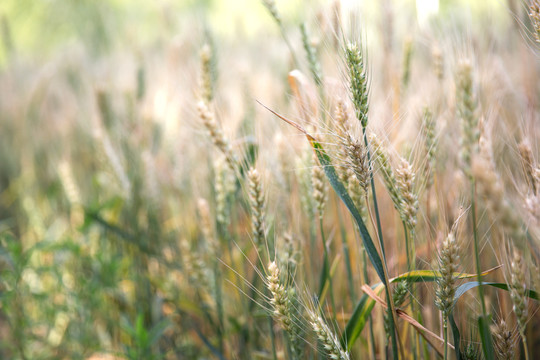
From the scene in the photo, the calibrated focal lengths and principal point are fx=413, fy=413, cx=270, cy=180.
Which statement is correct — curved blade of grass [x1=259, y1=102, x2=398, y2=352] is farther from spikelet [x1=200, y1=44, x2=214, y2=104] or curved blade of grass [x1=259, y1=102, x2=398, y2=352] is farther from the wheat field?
spikelet [x1=200, y1=44, x2=214, y2=104]

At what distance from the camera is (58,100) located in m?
3.86

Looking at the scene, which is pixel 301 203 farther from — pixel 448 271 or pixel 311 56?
pixel 448 271

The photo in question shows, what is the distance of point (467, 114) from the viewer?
0.61 m

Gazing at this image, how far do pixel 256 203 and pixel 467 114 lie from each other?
0.42 metres

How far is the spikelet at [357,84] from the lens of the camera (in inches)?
28.2

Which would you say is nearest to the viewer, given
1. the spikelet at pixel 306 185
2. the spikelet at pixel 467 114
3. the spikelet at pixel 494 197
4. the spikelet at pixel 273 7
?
the spikelet at pixel 494 197

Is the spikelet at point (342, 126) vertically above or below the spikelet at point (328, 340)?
above

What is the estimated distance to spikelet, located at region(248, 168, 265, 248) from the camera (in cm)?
84

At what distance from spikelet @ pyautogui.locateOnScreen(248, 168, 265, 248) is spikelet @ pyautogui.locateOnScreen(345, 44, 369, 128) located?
25 centimetres

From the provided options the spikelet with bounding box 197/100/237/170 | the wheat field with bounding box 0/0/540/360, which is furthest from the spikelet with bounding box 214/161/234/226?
the spikelet with bounding box 197/100/237/170

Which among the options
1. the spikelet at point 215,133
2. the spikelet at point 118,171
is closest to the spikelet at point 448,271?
the spikelet at point 215,133

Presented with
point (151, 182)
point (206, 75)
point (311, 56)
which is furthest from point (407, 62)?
point (151, 182)

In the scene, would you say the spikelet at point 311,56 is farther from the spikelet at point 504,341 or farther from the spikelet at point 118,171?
the spikelet at point 118,171

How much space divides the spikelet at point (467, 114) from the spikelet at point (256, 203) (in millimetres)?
386
